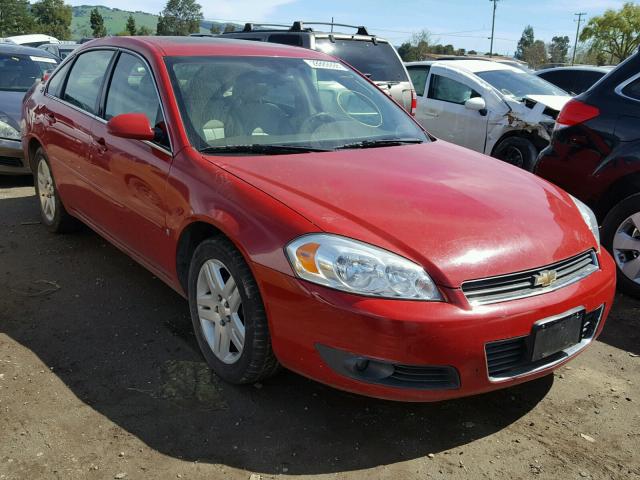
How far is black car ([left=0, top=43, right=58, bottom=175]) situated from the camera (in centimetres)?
680

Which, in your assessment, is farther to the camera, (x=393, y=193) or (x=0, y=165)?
(x=0, y=165)

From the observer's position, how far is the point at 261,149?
10.6 feet

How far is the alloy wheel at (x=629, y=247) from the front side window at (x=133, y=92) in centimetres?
306

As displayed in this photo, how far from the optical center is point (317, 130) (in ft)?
11.6

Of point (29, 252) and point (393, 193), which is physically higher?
point (393, 193)

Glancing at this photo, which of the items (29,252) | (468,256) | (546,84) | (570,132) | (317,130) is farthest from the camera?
(546,84)

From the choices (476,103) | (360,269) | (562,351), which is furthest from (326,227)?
(476,103)

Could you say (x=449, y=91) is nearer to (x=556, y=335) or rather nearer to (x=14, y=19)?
(x=556, y=335)

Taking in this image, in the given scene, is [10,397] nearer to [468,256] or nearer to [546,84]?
[468,256]

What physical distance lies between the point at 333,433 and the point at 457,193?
1.24 m

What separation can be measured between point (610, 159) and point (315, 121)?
2179 mm

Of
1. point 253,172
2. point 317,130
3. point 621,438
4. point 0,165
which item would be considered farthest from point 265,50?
point 0,165

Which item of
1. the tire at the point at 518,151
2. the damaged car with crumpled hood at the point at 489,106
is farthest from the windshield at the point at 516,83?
the tire at the point at 518,151

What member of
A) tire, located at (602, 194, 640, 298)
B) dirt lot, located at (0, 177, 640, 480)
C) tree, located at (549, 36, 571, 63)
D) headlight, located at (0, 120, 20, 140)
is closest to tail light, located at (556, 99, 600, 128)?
tire, located at (602, 194, 640, 298)
